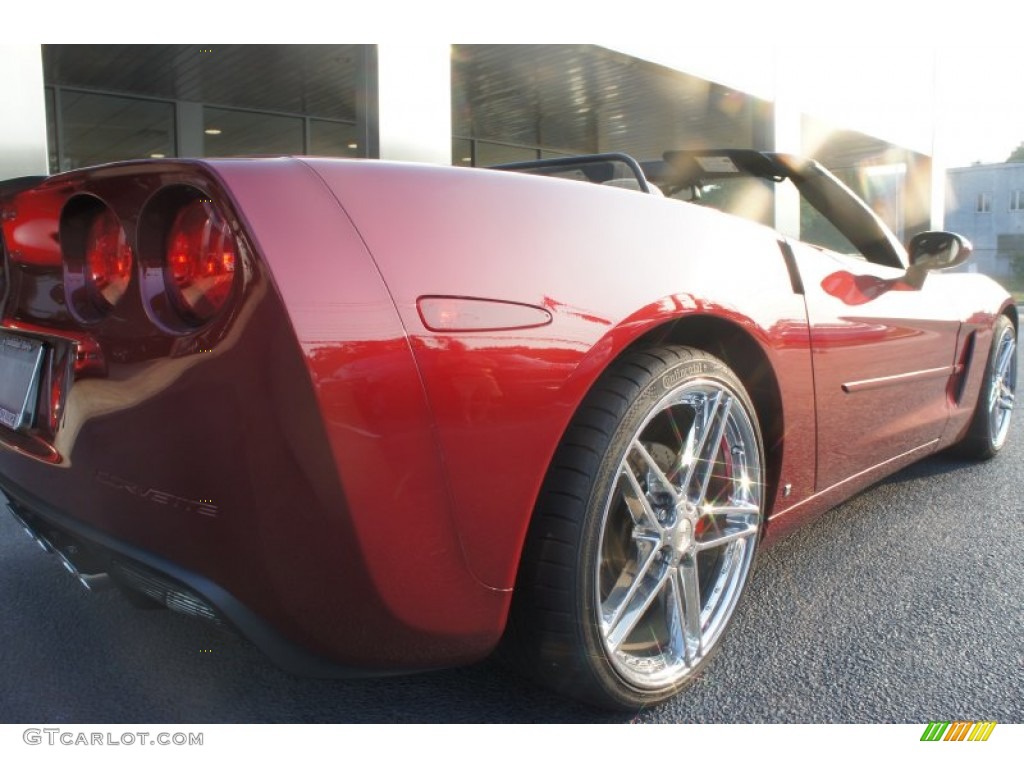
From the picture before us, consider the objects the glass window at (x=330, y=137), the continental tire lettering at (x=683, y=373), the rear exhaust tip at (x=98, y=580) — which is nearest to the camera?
the rear exhaust tip at (x=98, y=580)

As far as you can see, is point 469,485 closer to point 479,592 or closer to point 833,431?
point 479,592

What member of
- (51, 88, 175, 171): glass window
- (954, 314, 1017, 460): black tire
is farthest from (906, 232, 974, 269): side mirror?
(51, 88, 175, 171): glass window

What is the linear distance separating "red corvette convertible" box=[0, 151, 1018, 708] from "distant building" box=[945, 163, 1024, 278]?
53.2 m

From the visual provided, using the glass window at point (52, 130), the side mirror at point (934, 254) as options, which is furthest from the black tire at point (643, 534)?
the glass window at point (52, 130)

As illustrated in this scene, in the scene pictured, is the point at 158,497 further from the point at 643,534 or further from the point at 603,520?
the point at 643,534

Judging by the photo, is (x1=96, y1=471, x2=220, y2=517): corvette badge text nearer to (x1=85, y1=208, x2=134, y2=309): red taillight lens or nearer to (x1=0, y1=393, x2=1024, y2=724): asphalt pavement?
(x1=85, y1=208, x2=134, y2=309): red taillight lens

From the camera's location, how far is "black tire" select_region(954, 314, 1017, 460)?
3816 millimetres

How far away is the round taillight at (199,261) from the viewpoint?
131 cm

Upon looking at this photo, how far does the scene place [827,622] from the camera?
86.2 inches

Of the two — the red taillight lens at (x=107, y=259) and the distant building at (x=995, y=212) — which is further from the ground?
the red taillight lens at (x=107, y=259)

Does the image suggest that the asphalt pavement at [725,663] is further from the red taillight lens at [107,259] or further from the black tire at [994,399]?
the black tire at [994,399]

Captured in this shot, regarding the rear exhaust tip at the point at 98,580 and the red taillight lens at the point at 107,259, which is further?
the rear exhaust tip at the point at 98,580
